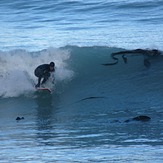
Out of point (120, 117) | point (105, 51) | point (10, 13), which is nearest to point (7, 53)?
point (105, 51)

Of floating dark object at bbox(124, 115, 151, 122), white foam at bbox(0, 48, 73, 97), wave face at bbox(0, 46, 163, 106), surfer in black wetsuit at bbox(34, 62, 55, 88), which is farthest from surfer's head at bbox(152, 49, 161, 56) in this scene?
floating dark object at bbox(124, 115, 151, 122)

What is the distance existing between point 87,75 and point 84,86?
89 centimetres

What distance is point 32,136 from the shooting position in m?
13.6

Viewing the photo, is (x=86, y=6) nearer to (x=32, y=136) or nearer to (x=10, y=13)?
(x=10, y=13)

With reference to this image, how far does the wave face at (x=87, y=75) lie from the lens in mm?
18156

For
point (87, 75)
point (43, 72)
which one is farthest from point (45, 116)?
point (87, 75)

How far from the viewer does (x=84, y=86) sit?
62.5 ft

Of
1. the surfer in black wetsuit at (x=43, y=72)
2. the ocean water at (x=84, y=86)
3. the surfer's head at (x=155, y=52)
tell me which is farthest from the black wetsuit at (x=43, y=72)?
the surfer's head at (x=155, y=52)

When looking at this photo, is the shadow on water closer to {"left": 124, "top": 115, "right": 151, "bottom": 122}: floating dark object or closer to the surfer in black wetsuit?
the surfer in black wetsuit

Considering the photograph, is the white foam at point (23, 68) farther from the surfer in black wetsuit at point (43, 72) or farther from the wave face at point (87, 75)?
the surfer in black wetsuit at point (43, 72)

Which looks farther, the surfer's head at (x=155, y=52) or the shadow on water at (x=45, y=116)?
→ the surfer's head at (x=155, y=52)

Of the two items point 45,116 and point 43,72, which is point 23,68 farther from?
point 45,116

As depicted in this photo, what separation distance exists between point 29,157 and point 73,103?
587 centimetres

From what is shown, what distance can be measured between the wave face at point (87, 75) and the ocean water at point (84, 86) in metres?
0.02
